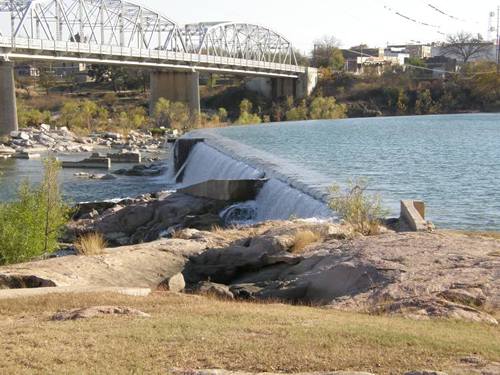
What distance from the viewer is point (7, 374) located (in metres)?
7.07

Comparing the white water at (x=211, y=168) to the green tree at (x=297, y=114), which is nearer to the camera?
the white water at (x=211, y=168)

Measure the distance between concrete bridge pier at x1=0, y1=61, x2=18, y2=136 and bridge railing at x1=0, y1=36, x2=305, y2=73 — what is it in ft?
6.63

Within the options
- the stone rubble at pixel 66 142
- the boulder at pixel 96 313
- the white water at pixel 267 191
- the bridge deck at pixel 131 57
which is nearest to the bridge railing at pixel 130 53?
the bridge deck at pixel 131 57

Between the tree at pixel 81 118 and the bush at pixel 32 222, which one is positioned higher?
the bush at pixel 32 222

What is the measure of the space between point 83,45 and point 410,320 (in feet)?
221

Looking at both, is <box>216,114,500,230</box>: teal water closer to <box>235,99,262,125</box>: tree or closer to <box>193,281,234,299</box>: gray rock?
<box>193,281,234,299</box>: gray rock

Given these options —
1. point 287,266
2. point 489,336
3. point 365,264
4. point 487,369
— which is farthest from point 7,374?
point 287,266

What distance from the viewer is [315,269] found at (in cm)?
1341

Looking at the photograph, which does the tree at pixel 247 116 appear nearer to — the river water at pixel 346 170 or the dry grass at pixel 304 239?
the river water at pixel 346 170

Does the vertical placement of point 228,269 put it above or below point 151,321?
below

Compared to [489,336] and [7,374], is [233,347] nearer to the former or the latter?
[7,374]

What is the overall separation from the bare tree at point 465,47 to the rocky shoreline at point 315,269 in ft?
384

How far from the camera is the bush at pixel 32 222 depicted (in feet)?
56.2

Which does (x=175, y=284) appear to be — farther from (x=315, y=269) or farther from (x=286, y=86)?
(x=286, y=86)
